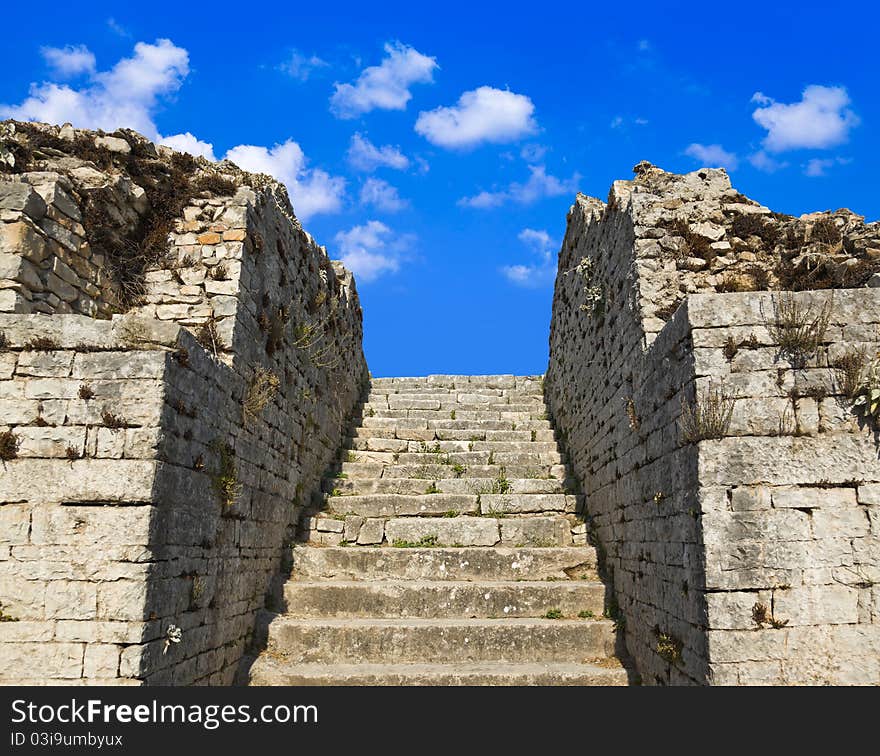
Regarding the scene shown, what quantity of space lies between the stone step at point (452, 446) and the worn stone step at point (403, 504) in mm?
1560

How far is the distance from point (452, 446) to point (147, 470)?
20.3ft

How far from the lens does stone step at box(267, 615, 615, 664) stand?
21.7 feet

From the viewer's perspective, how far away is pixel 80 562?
4512 mm

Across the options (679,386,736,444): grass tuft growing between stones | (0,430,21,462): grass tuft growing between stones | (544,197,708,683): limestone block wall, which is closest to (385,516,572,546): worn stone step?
(544,197,708,683): limestone block wall

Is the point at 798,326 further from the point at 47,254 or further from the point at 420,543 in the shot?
the point at 47,254

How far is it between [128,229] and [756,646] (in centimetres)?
666

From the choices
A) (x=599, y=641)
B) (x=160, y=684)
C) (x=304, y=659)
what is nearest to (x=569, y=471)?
(x=599, y=641)

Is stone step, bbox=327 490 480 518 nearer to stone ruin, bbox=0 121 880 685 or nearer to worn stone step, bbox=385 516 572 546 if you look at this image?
worn stone step, bbox=385 516 572 546

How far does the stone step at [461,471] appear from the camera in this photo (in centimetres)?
954

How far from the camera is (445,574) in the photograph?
7.72 metres

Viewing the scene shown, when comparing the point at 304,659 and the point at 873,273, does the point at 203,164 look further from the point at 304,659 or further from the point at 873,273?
the point at 873,273

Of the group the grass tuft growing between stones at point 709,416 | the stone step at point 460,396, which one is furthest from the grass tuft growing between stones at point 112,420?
the stone step at point 460,396

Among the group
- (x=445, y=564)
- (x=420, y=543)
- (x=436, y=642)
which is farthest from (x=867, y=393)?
(x=420, y=543)

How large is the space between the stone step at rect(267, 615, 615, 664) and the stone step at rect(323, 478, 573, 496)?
8.35 feet
